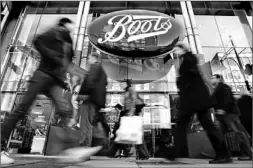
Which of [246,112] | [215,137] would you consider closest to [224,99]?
[215,137]

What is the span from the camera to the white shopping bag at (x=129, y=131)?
94.6 inches

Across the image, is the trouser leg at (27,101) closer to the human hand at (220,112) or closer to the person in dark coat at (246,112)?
the human hand at (220,112)

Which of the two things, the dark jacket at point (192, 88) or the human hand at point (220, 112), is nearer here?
the dark jacket at point (192, 88)

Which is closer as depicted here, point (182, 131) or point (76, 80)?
point (182, 131)

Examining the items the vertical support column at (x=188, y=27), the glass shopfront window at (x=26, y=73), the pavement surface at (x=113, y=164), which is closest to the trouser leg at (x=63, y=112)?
the pavement surface at (x=113, y=164)

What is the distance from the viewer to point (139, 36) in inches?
234

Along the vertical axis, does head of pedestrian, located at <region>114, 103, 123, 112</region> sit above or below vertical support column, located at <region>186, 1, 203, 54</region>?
below

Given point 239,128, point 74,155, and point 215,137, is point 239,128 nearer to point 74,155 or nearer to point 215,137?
point 215,137

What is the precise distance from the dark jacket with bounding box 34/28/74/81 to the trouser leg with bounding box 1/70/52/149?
0.30ft

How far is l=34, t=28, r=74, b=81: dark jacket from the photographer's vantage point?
1.96 meters

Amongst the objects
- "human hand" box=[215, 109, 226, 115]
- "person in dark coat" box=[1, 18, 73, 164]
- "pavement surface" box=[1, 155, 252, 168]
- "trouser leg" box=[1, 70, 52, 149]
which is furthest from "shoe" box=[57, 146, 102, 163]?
"human hand" box=[215, 109, 226, 115]

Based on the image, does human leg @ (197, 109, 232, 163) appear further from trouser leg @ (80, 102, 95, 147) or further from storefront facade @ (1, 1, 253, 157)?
storefront facade @ (1, 1, 253, 157)

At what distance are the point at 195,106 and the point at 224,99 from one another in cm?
108

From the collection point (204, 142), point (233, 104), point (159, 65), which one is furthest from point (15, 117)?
point (159, 65)
